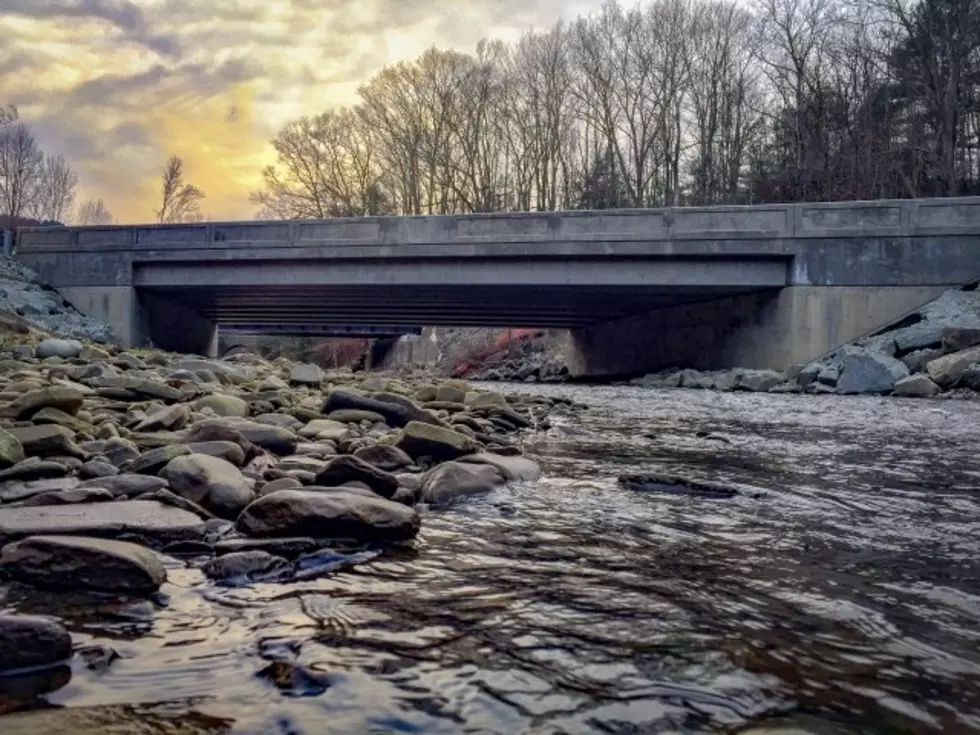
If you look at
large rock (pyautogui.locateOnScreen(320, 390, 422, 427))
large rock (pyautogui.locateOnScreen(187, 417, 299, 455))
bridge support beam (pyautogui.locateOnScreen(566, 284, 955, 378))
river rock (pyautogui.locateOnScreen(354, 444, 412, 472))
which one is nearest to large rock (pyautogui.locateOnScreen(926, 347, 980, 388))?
bridge support beam (pyautogui.locateOnScreen(566, 284, 955, 378))

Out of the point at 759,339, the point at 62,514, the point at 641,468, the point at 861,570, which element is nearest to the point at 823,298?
the point at 759,339

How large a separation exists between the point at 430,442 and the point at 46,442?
244 cm

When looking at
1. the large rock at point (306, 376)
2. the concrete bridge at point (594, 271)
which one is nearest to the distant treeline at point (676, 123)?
the concrete bridge at point (594, 271)

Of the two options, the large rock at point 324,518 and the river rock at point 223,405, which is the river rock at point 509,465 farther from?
the river rock at point 223,405

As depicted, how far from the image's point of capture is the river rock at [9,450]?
13.9 ft

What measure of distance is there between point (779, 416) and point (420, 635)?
980 centimetres

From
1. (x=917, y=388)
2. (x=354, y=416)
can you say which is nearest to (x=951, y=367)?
(x=917, y=388)

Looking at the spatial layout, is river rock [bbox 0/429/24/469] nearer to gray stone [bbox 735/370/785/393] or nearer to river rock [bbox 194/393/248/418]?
river rock [bbox 194/393/248/418]

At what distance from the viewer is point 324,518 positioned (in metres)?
3.56

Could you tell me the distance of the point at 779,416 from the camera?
1134 centimetres

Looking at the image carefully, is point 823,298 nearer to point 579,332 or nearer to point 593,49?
point 579,332

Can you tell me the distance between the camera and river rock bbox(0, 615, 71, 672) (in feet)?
6.94

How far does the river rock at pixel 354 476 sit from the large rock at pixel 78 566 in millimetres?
1650

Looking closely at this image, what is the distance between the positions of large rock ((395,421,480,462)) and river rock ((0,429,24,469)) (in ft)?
7.84
